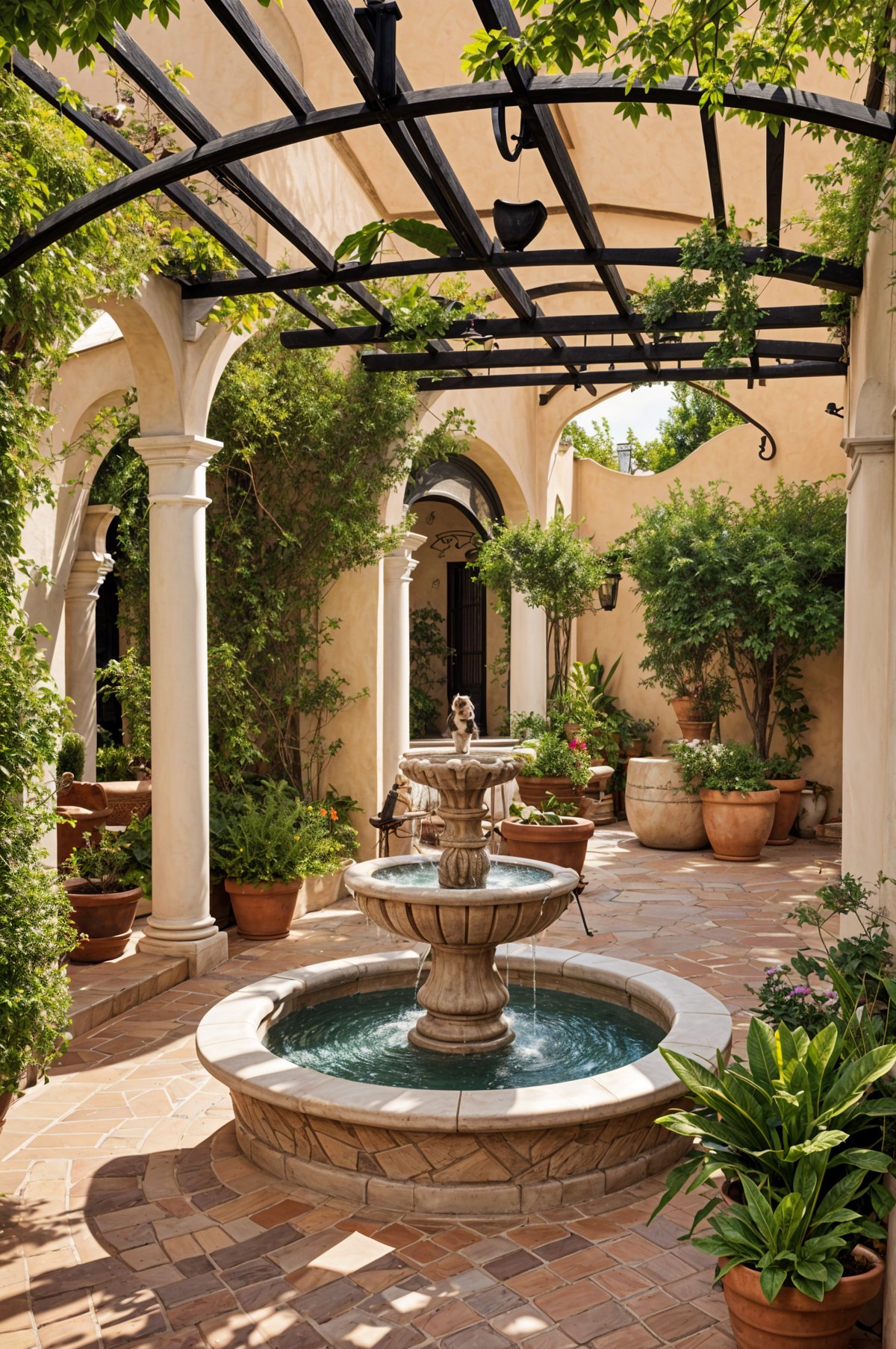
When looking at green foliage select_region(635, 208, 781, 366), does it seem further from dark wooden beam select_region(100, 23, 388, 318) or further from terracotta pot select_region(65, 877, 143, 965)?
terracotta pot select_region(65, 877, 143, 965)

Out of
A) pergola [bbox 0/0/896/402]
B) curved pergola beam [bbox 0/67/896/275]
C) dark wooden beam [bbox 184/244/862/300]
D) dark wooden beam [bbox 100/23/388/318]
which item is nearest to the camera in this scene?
curved pergola beam [bbox 0/67/896/275]

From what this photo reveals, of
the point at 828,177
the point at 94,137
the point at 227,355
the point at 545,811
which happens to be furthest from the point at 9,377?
the point at 545,811

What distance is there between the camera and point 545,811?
→ 1030 centimetres

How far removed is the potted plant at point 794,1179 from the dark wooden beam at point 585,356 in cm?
522

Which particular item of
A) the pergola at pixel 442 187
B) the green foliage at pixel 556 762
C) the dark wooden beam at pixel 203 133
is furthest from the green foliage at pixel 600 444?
the dark wooden beam at pixel 203 133

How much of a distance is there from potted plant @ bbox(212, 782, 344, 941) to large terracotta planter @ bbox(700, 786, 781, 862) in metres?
5.06

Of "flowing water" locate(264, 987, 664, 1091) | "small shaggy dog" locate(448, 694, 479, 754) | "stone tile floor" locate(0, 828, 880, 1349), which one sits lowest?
"stone tile floor" locate(0, 828, 880, 1349)

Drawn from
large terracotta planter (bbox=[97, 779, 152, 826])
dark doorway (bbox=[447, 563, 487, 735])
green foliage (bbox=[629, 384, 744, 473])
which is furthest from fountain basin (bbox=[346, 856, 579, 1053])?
green foliage (bbox=[629, 384, 744, 473])

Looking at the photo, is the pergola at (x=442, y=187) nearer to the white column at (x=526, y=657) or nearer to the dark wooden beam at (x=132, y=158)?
the dark wooden beam at (x=132, y=158)

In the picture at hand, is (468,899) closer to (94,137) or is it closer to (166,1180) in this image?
(166,1180)

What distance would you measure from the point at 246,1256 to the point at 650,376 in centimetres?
682

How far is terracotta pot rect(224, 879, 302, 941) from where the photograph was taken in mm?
8219

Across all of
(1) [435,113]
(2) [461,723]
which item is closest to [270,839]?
(2) [461,723]

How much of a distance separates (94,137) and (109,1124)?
176 inches
